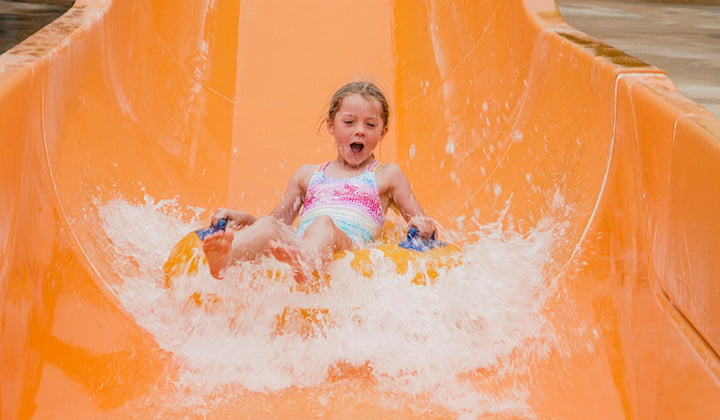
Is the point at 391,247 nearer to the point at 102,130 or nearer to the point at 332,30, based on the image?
the point at 102,130

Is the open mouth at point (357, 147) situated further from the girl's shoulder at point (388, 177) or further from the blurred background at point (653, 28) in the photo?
the blurred background at point (653, 28)

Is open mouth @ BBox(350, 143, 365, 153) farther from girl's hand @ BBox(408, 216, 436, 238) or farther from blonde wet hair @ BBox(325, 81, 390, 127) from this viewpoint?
girl's hand @ BBox(408, 216, 436, 238)

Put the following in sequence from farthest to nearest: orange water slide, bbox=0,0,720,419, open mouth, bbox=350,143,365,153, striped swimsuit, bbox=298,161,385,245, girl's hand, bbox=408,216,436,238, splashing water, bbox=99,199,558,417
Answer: open mouth, bbox=350,143,365,153
striped swimsuit, bbox=298,161,385,245
girl's hand, bbox=408,216,436,238
splashing water, bbox=99,199,558,417
orange water slide, bbox=0,0,720,419

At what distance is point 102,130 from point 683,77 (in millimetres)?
2831

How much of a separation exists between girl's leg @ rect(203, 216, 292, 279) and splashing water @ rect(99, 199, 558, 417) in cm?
3

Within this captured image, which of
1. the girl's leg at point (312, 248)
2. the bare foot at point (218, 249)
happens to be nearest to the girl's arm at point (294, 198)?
the girl's leg at point (312, 248)

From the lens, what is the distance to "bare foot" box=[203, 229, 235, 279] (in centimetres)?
171

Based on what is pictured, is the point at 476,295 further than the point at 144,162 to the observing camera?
No

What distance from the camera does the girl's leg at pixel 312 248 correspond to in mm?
1702

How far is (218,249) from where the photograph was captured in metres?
1.73

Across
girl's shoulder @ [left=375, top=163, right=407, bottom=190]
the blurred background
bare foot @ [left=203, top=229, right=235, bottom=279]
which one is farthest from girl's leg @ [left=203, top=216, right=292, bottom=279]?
the blurred background

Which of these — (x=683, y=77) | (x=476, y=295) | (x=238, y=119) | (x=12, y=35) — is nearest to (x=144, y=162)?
(x=238, y=119)

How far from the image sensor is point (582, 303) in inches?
69.4

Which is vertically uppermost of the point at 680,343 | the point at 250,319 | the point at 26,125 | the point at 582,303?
the point at 26,125
